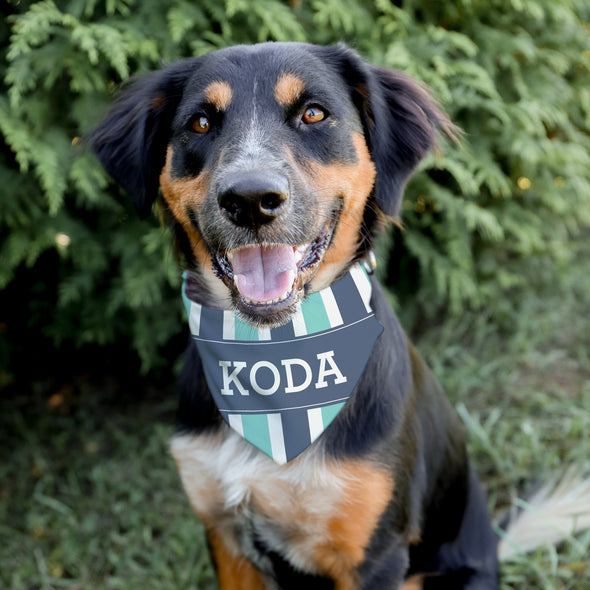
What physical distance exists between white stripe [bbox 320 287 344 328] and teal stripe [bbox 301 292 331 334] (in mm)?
13

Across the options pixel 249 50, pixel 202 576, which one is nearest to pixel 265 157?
pixel 249 50

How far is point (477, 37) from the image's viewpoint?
439 cm

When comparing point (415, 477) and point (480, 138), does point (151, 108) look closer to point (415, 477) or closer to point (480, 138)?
point (415, 477)

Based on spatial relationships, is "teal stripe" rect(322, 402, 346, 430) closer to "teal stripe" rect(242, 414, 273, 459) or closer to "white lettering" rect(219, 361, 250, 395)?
"teal stripe" rect(242, 414, 273, 459)

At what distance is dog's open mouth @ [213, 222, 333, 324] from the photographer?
227cm

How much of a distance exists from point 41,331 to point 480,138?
367cm

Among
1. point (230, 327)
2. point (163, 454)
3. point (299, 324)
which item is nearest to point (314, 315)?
point (299, 324)

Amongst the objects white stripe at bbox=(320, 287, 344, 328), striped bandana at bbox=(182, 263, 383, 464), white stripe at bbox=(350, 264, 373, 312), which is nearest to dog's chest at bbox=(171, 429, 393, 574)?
striped bandana at bbox=(182, 263, 383, 464)

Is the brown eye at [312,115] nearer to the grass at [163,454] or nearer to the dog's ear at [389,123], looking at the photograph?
the dog's ear at [389,123]

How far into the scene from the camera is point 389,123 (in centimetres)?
268

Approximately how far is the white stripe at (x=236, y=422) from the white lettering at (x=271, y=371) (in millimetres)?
131

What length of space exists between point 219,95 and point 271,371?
1.12 metres

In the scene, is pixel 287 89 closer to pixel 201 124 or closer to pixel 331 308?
pixel 201 124

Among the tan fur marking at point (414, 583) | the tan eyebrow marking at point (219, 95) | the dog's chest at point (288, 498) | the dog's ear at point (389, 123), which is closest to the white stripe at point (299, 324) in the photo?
the dog's chest at point (288, 498)
